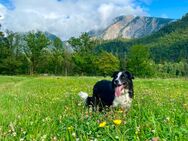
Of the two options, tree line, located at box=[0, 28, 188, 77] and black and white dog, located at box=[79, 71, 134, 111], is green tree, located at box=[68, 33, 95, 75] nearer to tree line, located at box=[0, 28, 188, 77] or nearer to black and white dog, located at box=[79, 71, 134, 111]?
tree line, located at box=[0, 28, 188, 77]

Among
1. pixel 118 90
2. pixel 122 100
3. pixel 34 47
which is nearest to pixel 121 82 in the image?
pixel 118 90

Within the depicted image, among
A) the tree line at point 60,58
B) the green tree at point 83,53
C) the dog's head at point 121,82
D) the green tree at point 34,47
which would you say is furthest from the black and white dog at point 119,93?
the green tree at point 34,47

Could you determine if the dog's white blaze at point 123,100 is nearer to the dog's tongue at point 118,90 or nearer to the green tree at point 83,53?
the dog's tongue at point 118,90

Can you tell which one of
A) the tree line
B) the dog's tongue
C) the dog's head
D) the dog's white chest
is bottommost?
the dog's white chest

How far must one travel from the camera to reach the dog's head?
32.9 feet

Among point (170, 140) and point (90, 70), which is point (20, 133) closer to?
point (170, 140)

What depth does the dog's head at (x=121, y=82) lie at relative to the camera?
10.0m

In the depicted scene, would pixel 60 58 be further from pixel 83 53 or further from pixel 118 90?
pixel 118 90

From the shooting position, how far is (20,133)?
6281 mm

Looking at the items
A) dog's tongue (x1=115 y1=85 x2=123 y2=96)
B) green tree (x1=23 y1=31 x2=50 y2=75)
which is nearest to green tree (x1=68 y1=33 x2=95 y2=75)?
green tree (x1=23 y1=31 x2=50 y2=75)

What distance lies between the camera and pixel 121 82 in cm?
1005

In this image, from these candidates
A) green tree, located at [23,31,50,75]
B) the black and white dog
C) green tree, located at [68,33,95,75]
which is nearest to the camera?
the black and white dog

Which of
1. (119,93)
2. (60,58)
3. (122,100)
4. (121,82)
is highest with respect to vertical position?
(60,58)

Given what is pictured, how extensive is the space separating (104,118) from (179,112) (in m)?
1.43
